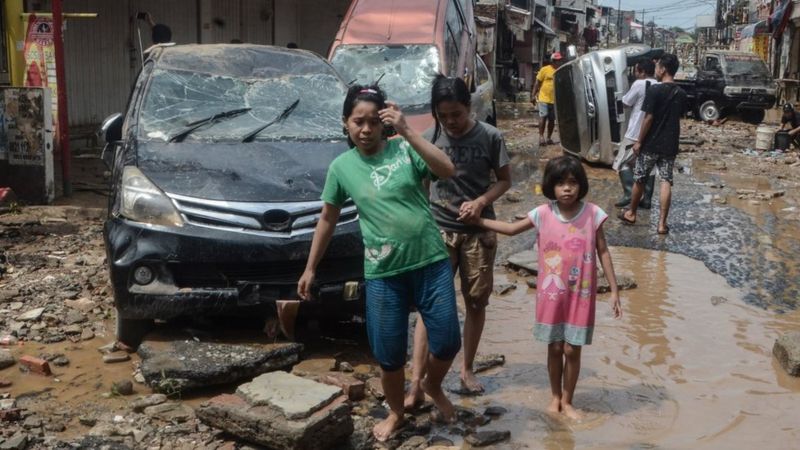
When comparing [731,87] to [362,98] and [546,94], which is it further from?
[362,98]

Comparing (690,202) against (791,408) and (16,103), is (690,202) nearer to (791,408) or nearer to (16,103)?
(791,408)

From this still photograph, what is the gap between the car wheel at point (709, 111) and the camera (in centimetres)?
2345

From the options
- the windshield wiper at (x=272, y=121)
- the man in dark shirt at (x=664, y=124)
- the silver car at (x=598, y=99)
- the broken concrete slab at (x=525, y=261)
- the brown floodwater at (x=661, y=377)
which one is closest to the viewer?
the brown floodwater at (x=661, y=377)

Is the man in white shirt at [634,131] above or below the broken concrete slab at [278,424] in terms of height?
above

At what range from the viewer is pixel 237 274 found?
4656 mm

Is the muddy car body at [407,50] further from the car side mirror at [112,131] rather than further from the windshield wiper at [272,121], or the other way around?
the car side mirror at [112,131]

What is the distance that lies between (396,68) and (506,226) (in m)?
6.77

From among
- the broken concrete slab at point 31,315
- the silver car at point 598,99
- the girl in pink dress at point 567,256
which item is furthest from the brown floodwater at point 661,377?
the silver car at point 598,99

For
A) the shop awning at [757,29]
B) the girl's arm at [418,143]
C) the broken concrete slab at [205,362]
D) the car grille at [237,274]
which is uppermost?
the shop awning at [757,29]

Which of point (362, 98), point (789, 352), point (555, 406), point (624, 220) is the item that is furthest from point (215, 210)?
point (624, 220)

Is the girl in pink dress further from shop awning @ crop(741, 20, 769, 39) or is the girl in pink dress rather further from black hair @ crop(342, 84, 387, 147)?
shop awning @ crop(741, 20, 769, 39)

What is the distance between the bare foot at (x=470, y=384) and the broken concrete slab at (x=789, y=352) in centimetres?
191

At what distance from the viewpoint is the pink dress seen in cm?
408

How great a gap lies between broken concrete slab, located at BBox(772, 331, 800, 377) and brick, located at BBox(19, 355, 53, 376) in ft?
14.2
